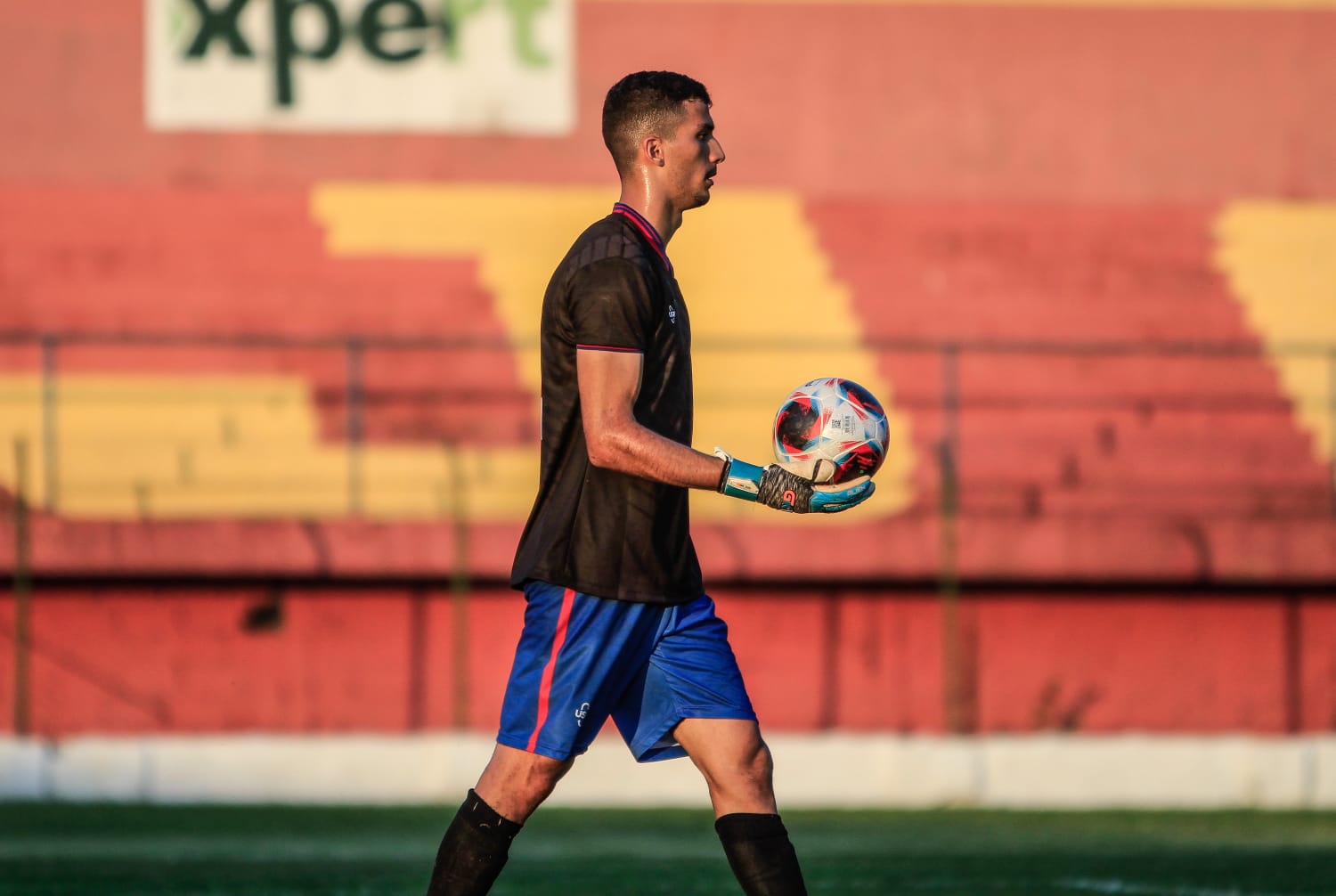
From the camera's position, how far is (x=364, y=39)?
13.7 meters

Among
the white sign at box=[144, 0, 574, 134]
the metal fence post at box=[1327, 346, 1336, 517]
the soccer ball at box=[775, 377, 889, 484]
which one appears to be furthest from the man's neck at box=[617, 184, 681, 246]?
the white sign at box=[144, 0, 574, 134]

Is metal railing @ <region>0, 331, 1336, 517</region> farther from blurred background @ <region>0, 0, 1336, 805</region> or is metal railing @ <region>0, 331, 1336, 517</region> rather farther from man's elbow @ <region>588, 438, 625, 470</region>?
man's elbow @ <region>588, 438, 625, 470</region>

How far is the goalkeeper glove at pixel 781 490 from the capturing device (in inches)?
152

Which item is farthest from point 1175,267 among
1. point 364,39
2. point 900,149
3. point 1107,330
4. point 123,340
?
point 123,340

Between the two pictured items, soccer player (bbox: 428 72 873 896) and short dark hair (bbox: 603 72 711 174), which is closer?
soccer player (bbox: 428 72 873 896)

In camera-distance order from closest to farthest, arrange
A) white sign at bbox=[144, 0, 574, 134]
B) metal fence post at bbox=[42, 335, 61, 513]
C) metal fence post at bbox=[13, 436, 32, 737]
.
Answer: metal fence post at bbox=[13, 436, 32, 737]
metal fence post at bbox=[42, 335, 61, 513]
white sign at bbox=[144, 0, 574, 134]

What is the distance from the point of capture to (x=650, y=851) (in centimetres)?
794

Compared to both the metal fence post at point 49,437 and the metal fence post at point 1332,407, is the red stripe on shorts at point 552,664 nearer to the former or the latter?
the metal fence post at point 49,437

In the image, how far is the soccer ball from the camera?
4.06 meters

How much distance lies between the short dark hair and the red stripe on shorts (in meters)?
0.87

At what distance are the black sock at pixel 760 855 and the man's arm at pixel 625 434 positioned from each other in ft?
2.14

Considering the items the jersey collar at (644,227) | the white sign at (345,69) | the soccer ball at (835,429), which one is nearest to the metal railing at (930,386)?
the white sign at (345,69)

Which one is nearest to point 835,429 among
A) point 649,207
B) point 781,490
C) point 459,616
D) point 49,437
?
point 781,490

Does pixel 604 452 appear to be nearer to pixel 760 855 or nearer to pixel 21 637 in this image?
pixel 760 855
